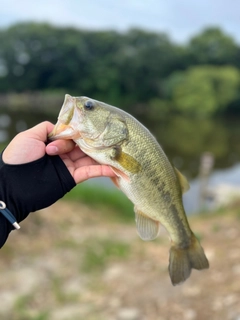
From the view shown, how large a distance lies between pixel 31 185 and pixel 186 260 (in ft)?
4.28

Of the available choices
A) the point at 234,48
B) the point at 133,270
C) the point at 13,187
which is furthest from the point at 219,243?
the point at 234,48

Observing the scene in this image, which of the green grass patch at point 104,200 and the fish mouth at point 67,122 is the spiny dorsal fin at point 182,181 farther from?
the green grass patch at point 104,200

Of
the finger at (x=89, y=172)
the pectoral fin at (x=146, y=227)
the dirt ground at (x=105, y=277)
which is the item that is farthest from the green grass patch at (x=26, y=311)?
the finger at (x=89, y=172)

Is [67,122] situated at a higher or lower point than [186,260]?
higher

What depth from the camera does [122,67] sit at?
6250 centimetres

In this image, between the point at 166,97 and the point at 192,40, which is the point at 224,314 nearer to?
the point at 166,97

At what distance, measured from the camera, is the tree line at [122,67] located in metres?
57.0

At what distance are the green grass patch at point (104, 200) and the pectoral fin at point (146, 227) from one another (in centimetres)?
643

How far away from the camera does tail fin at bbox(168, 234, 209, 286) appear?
9.52 ft

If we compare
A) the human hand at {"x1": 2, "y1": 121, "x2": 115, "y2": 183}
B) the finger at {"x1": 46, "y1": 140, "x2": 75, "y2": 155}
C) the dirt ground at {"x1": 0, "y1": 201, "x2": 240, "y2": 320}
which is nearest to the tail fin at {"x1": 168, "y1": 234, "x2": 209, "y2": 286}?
the human hand at {"x1": 2, "y1": 121, "x2": 115, "y2": 183}

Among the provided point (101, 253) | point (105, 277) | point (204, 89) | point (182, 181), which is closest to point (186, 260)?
point (182, 181)

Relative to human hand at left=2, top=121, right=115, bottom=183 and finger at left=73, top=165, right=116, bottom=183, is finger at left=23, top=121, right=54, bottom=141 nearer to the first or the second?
human hand at left=2, top=121, right=115, bottom=183

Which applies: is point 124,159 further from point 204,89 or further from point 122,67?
point 122,67

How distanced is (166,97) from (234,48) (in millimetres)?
19803
